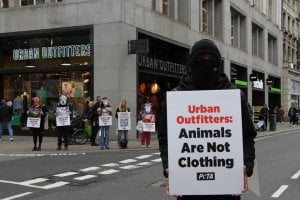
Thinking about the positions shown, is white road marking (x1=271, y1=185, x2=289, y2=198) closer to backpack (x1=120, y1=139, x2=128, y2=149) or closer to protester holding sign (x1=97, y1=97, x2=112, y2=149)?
backpack (x1=120, y1=139, x2=128, y2=149)

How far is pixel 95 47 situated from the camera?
25.1 m

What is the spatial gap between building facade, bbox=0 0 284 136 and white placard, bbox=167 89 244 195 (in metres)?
20.0

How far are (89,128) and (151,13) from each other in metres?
8.28

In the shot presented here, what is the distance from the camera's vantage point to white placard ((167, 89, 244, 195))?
4129 millimetres

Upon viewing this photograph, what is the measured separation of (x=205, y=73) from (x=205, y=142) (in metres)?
0.52

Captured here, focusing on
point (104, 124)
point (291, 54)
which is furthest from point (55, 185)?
point (291, 54)

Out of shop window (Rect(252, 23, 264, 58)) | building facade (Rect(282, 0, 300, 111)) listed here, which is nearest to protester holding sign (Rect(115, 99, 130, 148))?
shop window (Rect(252, 23, 264, 58))

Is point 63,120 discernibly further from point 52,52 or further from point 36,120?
point 52,52

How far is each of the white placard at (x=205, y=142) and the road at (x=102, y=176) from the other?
5.31m

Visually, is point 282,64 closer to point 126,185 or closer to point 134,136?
point 134,136

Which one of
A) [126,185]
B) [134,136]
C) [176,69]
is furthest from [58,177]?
[176,69]

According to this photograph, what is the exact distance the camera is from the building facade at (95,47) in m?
24.8

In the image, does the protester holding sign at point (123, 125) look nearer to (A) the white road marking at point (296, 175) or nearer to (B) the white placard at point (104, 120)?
(B) the white placard at point (104, 120)

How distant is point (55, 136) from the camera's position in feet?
87.4
